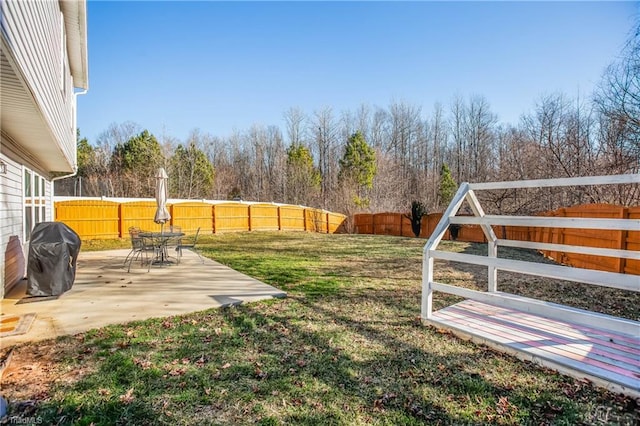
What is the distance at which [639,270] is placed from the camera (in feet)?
20.0

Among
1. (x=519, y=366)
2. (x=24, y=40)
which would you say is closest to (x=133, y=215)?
(x=24, y=40)

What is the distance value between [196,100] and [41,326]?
19703 millimetres

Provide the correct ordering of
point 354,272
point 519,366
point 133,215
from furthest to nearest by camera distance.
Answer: point 133,215
point 354,272
point 519,366

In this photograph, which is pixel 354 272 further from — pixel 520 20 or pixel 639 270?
pixel 520 20

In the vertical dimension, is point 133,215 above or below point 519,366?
above

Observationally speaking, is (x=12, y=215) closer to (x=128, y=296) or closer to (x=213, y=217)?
(x=128, y=296)

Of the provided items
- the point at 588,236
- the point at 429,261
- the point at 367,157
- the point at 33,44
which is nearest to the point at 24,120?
the point at 33,44

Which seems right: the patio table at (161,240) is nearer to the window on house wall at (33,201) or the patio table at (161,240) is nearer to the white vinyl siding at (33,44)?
the window on house wall at (33,201)

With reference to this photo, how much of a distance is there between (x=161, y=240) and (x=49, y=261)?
2.79 m

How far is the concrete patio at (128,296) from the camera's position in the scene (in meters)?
3.91

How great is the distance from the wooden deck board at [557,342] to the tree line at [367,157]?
13617 mm

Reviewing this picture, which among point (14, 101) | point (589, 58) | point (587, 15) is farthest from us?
point (589, 58)

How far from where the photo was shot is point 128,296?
5.04 meters

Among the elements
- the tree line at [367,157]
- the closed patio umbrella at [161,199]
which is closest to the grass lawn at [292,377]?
the closed patio umbrella at [161,199]
